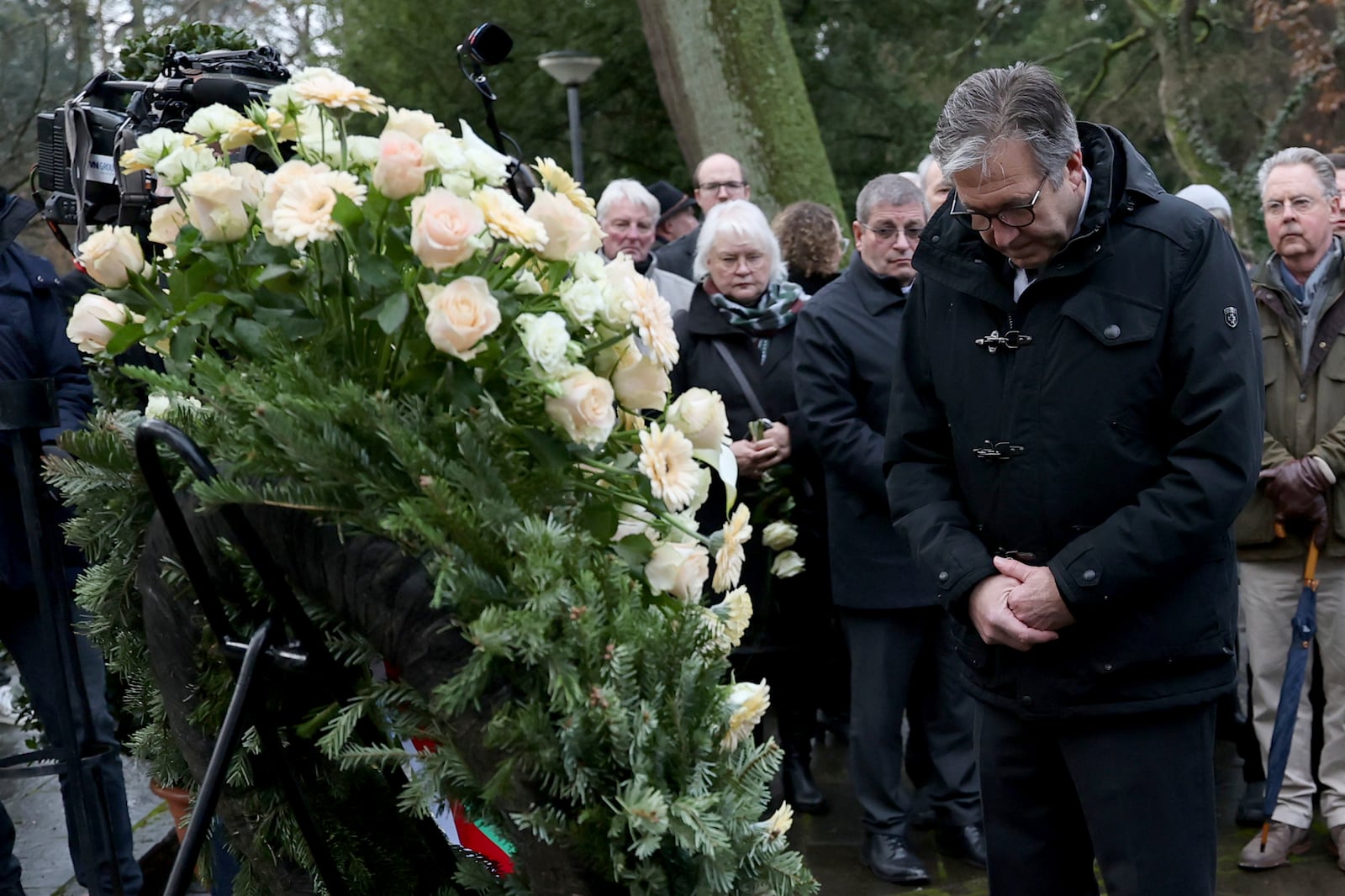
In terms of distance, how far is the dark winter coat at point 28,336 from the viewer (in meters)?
4.03

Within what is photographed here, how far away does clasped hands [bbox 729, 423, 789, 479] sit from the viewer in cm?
489

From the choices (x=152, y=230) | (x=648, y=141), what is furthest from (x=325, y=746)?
(x=648, y=141)

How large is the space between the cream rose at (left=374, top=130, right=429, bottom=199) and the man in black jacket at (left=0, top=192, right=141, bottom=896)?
2604 mm

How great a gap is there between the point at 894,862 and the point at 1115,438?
234cm

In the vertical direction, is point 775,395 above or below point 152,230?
below

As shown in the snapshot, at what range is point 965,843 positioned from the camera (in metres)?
4.73

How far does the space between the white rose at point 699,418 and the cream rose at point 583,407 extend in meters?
0.16

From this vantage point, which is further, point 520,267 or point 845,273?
point 845,273

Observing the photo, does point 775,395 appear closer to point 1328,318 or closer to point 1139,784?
point 1328,318

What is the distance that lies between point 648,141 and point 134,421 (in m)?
15.1

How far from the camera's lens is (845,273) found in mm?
4785

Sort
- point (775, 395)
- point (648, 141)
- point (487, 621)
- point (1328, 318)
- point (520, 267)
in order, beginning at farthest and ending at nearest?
1. point (648, 141)
2. point (775, 395)
3. point (1328, 318)
4. point (520, 267)
5. point (487, 621)

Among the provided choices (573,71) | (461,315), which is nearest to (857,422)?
(461,315)

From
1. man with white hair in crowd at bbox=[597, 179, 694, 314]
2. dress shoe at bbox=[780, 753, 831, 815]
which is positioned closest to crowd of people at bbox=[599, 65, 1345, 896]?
dress shoe at bbox=[780, 753, 831, 815]
